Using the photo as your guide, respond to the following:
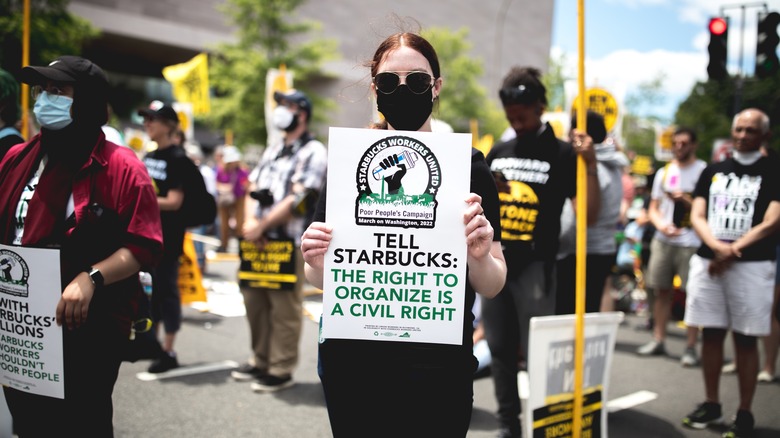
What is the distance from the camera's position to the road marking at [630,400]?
185 inches

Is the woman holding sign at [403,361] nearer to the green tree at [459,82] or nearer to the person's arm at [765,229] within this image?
the person's arm at [765,229]

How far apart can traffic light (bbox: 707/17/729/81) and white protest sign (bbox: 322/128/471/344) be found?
8741 millimetres

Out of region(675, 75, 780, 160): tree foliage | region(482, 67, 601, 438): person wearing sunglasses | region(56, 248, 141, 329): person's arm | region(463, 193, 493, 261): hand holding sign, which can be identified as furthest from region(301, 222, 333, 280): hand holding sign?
region(675, 75, 780, 160): tree foliage

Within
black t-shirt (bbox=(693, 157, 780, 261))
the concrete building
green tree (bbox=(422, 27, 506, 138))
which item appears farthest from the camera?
green tree (bbox=(422, 27, 506, 138))

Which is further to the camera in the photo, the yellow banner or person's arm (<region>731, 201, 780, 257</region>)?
the yellow banner

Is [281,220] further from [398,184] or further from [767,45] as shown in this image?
[767,45]

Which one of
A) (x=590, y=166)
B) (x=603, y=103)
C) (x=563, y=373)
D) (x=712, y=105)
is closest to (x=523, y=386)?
(x=563, y=373)

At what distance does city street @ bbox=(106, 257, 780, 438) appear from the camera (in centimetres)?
396

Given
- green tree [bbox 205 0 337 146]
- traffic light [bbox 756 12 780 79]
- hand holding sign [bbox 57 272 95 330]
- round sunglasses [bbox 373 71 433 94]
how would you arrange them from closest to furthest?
round sunglasses [bbox 373 71 433 94]
hand holding sign [bbox 57 272 95 330]
traffic light [bbox 756 12 780 79]
green tree [bbox 205 0 337 146]

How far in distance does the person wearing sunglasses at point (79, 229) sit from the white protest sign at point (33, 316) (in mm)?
14

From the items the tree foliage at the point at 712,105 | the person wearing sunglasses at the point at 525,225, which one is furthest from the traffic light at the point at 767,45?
the tree foliage at the point at 712,105

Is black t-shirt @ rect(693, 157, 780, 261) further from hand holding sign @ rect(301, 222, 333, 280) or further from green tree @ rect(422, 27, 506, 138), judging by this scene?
green tree @ rect(422, 27, 506, 138)

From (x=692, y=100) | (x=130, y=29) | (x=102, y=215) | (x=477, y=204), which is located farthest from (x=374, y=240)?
(x=692, y=100)

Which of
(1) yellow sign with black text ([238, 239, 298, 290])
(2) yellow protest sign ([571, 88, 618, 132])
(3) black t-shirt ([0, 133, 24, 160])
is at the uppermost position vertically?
(2) yellow protest sign ([571, 88, 618, 132])
